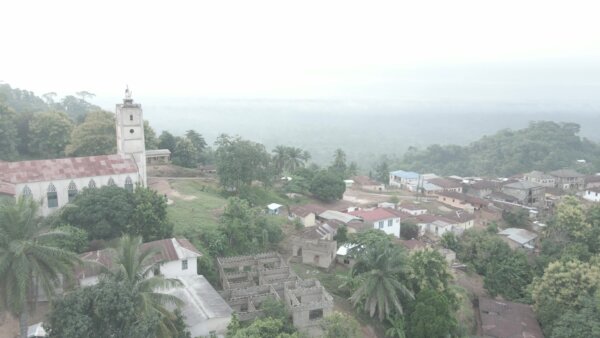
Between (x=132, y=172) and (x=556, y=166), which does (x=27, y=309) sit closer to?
(x=132, y=172)

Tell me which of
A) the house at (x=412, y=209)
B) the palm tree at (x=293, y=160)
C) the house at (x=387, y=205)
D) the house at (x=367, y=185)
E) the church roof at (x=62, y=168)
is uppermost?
the church roof at (x=62, y=168)

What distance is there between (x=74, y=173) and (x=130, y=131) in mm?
6047

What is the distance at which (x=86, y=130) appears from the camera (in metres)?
45.1

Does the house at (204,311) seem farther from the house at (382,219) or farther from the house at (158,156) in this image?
the house at (158,156)

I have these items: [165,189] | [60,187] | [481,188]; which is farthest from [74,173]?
[481,188]

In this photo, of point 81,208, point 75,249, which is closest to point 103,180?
point 81,208

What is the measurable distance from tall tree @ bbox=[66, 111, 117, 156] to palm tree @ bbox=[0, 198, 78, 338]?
98.0ft

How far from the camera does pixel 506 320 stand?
96.8ft

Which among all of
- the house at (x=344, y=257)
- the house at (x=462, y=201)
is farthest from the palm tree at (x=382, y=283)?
the house at (x=462, y=201)

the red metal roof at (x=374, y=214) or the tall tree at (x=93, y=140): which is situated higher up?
the tall tree at (x=93, y=140)

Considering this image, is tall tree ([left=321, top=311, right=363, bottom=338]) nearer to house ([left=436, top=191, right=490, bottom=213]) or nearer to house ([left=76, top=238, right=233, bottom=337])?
house ([left=76, top=238, right=233, bottom=337])

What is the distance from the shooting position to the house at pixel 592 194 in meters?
62.1

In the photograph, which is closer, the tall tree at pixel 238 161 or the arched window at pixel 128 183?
the arched window at pixel 128 183

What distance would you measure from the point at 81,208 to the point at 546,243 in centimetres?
3703
